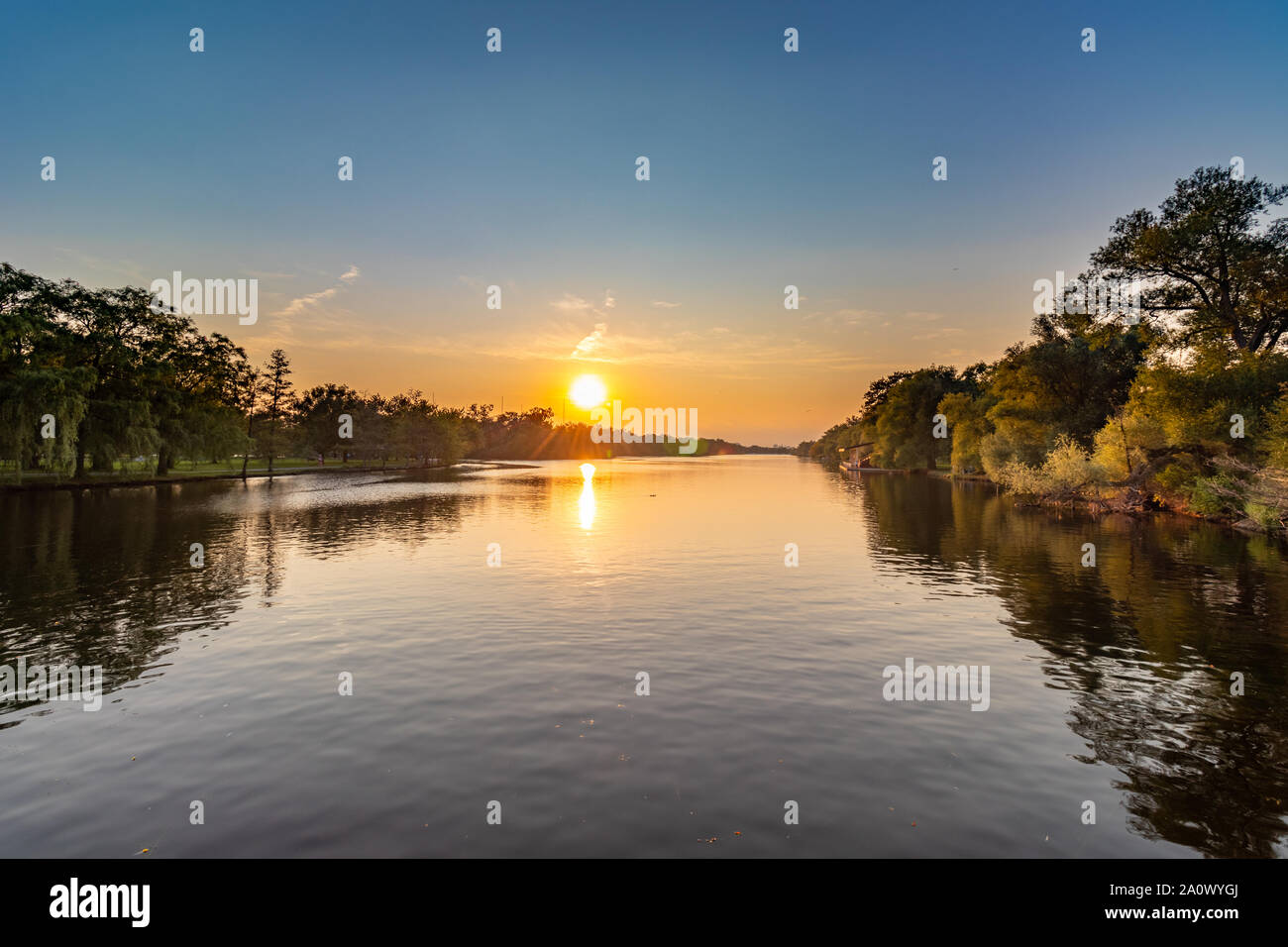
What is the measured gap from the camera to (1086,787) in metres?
9.63

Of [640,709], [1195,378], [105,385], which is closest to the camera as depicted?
[640,709]

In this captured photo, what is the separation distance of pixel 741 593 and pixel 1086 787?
1415cm

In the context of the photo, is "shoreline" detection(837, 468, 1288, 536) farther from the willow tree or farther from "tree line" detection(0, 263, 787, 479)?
"tree line" detection(0, 263, 787, 479)

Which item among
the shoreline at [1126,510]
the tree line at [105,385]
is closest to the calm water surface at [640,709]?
the shoreline at [1126,510]

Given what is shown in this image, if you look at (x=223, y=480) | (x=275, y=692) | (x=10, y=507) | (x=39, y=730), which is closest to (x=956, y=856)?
(x=275, y=692)

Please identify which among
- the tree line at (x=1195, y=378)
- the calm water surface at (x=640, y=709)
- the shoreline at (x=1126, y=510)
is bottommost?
the calm water surface at (x=640, y=709)

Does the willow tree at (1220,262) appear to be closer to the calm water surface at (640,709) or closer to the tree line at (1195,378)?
the tree line at (1195,378)

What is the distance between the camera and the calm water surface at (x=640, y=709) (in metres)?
8.55

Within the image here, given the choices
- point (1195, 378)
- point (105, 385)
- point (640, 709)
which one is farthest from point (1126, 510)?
point (105, 385)

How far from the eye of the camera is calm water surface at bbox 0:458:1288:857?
337 inches

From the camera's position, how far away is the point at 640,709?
12.6 m

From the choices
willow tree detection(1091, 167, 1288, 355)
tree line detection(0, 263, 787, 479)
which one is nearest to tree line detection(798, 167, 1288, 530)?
willow tree detection(1091, 167, 1288, 355)

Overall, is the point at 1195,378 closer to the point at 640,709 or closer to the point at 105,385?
the point at 640,709

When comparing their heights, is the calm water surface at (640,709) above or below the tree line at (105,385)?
below
